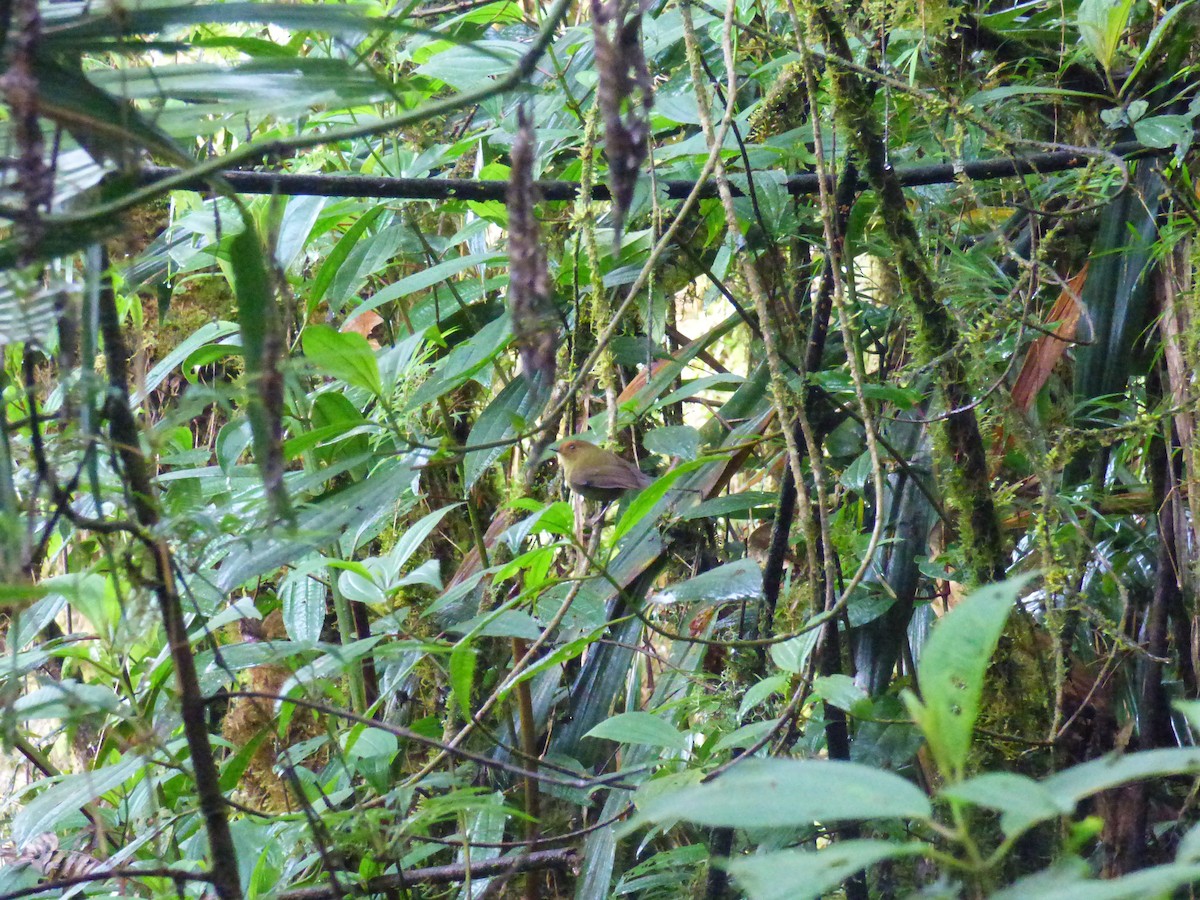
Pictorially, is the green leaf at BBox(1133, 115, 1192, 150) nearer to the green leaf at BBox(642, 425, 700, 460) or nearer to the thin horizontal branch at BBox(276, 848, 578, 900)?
the green leaf at BBox(642, 425, 700, 460)

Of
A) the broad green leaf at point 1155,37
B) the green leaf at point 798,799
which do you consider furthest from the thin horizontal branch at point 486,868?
the broad green leaf at point 1155,37

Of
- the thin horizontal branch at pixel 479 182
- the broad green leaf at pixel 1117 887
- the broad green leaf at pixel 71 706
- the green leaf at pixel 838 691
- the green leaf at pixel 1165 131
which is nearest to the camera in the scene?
the broad green leaf at pixel 1117 887

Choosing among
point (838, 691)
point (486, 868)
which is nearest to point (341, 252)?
point (486, 868)

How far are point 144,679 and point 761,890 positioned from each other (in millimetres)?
975

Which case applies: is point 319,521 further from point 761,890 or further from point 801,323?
point 801,323

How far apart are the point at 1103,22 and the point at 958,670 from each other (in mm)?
1105

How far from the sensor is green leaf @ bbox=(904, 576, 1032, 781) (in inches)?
11.7

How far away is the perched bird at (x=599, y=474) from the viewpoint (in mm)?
1324

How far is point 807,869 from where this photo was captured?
10.7 inches

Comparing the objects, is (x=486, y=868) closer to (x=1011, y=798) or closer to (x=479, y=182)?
(x=479, y=182)

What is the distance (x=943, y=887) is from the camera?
32 centimetres

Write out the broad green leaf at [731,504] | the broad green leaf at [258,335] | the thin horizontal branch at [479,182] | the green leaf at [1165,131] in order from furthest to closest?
the broad green leaf at [731,504] → the green leaf at [1165,131] → the thin horizontal branch at [479,182] → the broad green leaf at [258,335]

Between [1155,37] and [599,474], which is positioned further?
[599,474]

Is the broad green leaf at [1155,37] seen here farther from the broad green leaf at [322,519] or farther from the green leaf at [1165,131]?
the broad green leaf at [322,519]
